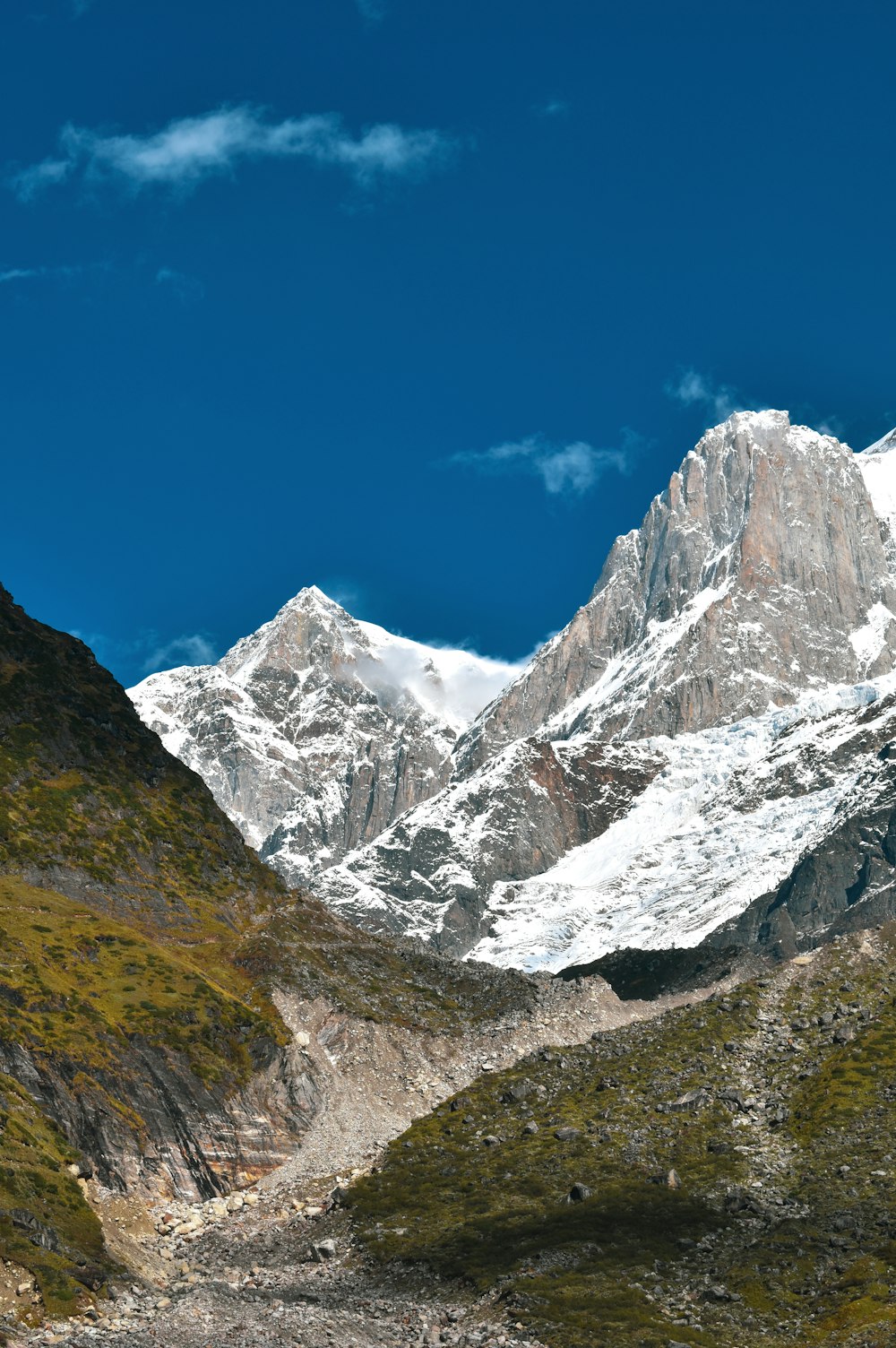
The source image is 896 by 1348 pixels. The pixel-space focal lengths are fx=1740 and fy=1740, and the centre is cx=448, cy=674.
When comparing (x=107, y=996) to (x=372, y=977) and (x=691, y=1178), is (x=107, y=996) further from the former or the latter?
(x=691, y=1178)

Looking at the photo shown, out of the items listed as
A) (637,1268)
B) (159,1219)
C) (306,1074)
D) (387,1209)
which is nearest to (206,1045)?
(306,1074)

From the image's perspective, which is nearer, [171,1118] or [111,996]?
[171,1118]

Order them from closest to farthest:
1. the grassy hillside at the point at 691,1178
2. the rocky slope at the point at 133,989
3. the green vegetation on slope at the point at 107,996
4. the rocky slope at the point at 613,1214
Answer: the grassy hillside at the point at 691,1178
the rocky slope at the point at 613,1214
the rocky slope at the point at 133,989
the green vegetation on slope at the point at 107,996

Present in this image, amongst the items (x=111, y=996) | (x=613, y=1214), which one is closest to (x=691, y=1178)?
(x=613, y=1214)

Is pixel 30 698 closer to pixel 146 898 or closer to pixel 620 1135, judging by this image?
pixel 146 898

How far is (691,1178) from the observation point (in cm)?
11062

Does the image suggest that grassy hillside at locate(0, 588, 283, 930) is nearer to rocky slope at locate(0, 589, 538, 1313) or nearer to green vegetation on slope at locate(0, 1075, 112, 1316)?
rocky slope at locate(0, 589, 538, 1313)

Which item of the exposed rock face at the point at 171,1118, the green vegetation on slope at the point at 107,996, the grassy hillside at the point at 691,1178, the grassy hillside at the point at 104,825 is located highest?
the grassy hillside at the point at 104,825

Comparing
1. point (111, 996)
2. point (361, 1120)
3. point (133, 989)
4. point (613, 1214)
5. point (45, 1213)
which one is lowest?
point (613, 1214)

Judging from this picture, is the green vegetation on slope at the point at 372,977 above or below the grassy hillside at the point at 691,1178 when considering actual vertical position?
above

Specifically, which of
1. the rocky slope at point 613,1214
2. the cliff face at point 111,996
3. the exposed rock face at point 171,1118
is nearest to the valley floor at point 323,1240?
the rocky slope at point 613,1214

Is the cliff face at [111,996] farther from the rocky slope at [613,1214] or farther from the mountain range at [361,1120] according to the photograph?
the rocky slope at [613,1214]

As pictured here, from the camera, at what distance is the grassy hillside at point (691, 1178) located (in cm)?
8994

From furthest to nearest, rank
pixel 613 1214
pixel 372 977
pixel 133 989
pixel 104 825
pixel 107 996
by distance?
pixel 372 977 → pixel 104 825 → pixel 133 989 → pixel 107 996 → pixel 613 1214
